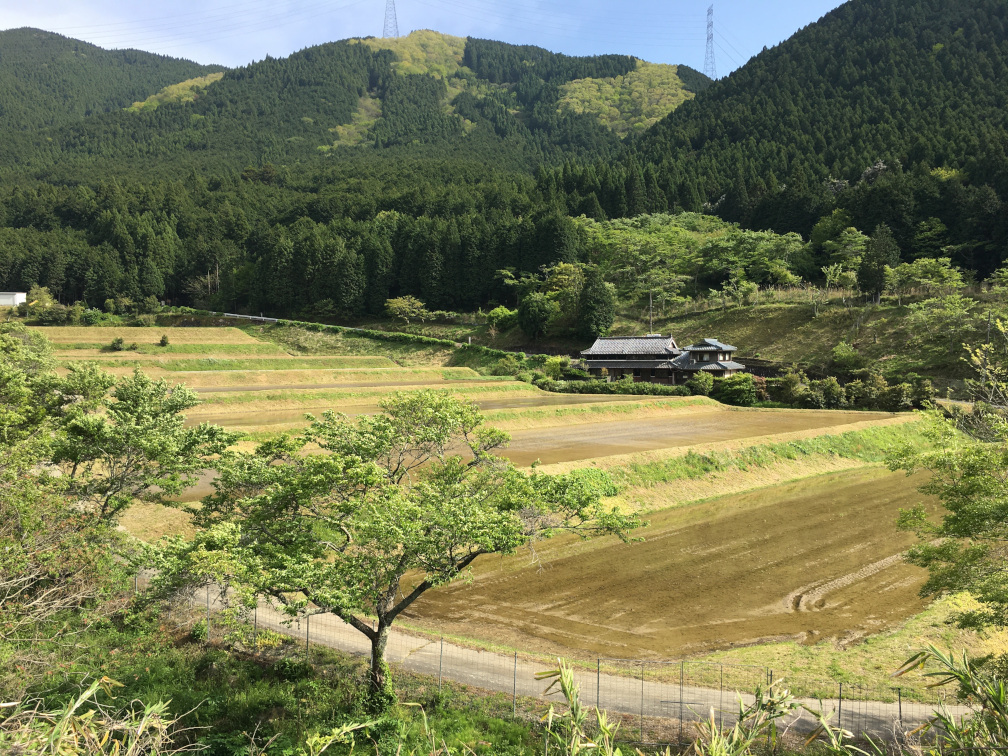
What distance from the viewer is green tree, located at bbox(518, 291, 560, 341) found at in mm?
59406

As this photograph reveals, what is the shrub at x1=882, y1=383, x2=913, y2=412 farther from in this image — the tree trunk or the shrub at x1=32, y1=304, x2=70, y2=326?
the shrub at x1=32, y1=304, x2=70, y2=326

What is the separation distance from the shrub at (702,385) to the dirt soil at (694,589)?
23168 mm

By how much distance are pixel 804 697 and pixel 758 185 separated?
85.5 meters

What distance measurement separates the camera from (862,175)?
76.9m

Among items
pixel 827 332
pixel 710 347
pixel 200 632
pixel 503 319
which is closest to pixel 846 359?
pixel 827 332

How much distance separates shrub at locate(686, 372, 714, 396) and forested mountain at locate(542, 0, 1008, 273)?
101 ft

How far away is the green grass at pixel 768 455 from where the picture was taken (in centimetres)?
2289

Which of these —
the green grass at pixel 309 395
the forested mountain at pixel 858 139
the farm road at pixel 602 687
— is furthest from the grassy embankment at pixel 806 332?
the farm road at pixel 602 687

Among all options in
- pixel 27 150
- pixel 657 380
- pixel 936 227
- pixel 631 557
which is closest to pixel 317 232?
pixel 657 380

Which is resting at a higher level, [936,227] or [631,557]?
[936,227]

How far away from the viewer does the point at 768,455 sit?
2653cm

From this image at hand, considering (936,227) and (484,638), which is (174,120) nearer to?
(936,227)

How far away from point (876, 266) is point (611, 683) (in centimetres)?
5170

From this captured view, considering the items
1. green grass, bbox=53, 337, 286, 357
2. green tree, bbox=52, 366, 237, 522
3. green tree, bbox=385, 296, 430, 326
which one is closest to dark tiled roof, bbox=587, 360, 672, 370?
green tree, bbox=385, 296, 430, 326
